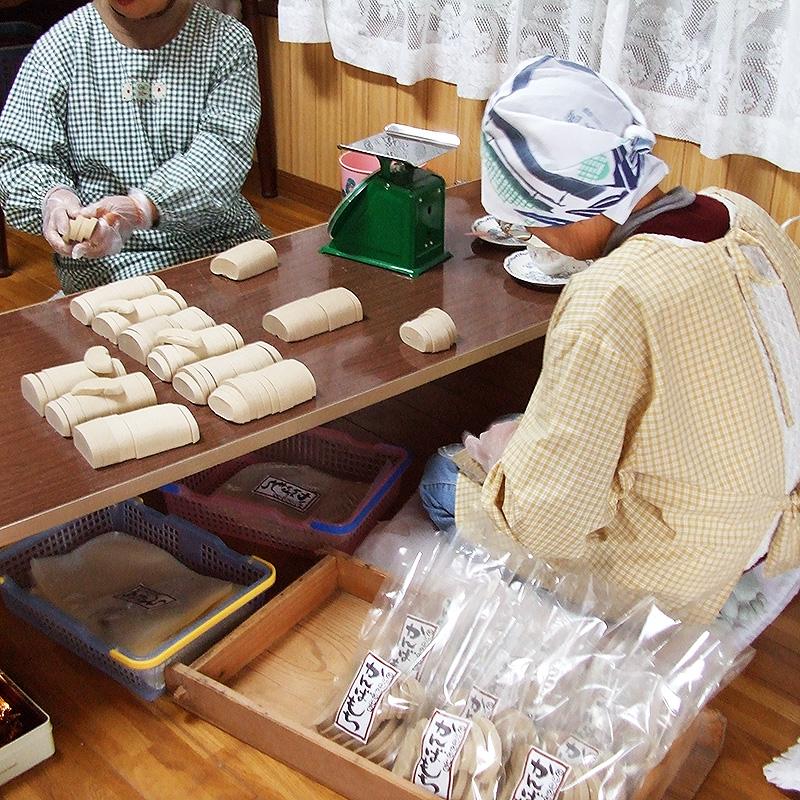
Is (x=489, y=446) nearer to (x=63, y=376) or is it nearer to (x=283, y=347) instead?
(x=283, y=347)

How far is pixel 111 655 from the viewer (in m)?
1.58

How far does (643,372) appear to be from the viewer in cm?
124

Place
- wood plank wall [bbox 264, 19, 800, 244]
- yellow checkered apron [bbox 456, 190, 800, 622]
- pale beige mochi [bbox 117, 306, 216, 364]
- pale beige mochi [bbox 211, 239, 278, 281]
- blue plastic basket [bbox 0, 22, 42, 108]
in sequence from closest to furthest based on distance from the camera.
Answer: yellow checkered apron [bbox 456, 190, 800, 622]
pale beige mochi [bbox 117, 306, 216, 364]
pale beige mochi [bbox 211, 239, 278, 281]
wood plank wall [bbox 264, 19, 800, 244]
blue plastic basket [bbox 0, 22, 42, 108]

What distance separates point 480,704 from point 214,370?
625mm

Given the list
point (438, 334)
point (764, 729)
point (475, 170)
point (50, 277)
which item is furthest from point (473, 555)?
point (50, 277)

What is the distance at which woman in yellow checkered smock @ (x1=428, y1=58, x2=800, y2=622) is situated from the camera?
123 centimetres

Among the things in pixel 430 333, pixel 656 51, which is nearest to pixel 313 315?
pixel 430 333

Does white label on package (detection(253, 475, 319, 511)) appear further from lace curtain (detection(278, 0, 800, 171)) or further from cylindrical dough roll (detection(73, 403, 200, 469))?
lace curtain (detection(278, 0, 800, 171))

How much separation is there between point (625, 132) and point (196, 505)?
115 centimetres

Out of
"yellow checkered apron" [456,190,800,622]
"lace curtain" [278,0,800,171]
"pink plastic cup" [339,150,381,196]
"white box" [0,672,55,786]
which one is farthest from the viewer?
"pink plastic cup" [339,150,381,196]

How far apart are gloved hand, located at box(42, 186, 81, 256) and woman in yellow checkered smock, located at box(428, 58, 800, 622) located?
0.96m

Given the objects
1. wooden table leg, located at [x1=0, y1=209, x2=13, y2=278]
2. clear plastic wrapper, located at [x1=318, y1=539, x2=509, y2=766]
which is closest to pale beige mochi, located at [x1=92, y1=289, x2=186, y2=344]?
clear plastic wrapper, located at [x1=318, y1=539, x2=509, y2=766]

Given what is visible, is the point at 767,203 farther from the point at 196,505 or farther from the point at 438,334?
the point at 196,505

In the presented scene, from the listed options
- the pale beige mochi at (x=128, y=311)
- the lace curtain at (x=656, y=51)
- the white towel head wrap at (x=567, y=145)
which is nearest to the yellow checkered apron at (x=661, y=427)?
the white towel head wrap at (x=567, y=145)
